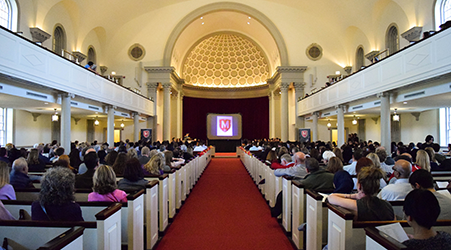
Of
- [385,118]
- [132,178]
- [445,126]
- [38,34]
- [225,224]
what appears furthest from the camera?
[445,126]

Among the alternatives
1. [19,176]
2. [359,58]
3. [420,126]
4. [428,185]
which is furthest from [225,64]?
[428,185]

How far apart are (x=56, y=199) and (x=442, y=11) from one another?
48.5ft

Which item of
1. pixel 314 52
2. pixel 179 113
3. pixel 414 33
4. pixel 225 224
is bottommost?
pixel 225 224

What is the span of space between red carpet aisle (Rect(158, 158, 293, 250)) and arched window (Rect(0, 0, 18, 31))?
10364 millimetres

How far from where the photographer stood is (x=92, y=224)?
2447 mm

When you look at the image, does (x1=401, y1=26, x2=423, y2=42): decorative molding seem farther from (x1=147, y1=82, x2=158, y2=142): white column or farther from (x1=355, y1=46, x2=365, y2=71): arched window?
(x1=147, y1=82, x2=158, y2=142): white column

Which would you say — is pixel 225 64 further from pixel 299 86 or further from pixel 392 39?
pixel 392 39

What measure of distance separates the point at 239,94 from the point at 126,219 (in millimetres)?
23857

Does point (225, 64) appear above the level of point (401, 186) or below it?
above

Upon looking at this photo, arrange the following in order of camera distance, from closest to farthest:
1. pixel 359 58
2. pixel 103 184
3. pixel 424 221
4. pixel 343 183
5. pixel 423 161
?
1. pixel 424 221
2. pixel 103 184
3. pixel 343 183
4. pixel 423 161
5. pixel 359 58

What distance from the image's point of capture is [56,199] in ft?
7.95

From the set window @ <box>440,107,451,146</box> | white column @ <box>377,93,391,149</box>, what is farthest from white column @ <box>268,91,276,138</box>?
white column @ <box>377,93,391,149</box>

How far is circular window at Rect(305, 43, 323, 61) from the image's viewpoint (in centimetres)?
2066

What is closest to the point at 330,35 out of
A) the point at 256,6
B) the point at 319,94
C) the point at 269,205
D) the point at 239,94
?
the point at 256,6
